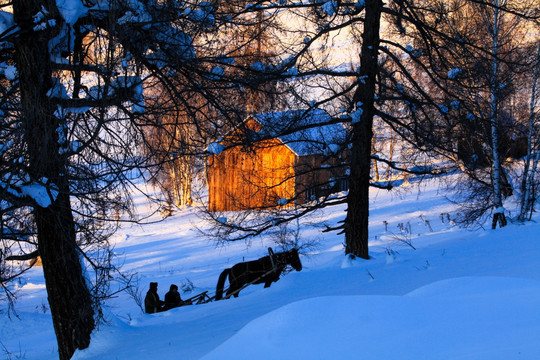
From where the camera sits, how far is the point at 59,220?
532 centimetres

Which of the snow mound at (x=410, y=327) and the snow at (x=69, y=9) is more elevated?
the snow at (x=69, y=9)

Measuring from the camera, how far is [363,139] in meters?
10.4

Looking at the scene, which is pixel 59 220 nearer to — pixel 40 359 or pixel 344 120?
pixel 40 359

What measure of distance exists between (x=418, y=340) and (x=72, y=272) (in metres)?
4.53

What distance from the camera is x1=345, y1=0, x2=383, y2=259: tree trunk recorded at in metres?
10.1

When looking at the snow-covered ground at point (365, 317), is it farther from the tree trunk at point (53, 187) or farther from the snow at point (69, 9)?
the snow at point (69, 9)

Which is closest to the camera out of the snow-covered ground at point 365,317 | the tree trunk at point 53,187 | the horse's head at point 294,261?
the snow-covered ground at point 365,317

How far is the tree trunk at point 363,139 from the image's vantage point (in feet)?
33.0

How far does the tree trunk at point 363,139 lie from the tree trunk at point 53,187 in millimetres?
6124

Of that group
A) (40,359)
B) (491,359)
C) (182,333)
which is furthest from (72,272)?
(491,359)

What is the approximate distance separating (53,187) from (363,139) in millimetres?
7009

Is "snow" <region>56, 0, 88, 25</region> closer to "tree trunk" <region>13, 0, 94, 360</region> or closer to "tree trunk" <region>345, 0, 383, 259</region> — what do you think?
"tree trunk" <region>13, 0, 94, 360</region>

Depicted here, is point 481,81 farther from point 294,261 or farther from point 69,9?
point 69,9

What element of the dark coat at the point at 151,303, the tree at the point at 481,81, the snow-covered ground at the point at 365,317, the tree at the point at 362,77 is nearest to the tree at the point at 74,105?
the snow-covered ground at the point at 365,317
